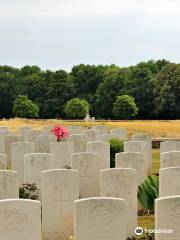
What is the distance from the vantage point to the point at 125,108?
197 feet

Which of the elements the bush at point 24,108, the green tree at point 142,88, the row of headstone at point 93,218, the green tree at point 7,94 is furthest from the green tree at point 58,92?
the row of headstone at point 93,218

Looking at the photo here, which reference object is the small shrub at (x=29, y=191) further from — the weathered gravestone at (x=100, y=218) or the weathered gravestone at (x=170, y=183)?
the weathered gravestone at (x=100, y=218)

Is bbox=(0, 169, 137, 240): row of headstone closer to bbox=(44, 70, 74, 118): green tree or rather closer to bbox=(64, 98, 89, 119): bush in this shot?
bbox=(64, 98, 89, 119): bush

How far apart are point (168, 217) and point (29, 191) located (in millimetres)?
5061

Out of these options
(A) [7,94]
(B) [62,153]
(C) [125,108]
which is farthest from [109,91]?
(B) [62,153]

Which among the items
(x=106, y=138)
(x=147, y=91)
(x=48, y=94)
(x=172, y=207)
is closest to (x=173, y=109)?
(x=147, y=91)

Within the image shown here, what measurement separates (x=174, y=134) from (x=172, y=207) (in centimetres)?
2402

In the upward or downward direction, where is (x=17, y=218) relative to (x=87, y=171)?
downward

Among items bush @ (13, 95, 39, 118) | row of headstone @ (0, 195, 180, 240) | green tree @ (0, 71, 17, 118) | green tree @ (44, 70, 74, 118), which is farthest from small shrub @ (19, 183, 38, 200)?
green tree @ (0, 71, 17, 118)

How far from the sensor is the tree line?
62.3 metres

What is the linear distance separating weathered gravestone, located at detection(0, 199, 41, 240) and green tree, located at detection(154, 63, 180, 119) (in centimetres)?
5207

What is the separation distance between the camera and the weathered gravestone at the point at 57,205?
11.1 m

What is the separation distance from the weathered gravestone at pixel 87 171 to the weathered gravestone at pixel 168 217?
532cm

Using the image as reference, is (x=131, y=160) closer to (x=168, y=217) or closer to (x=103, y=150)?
(x=103, y=150)
